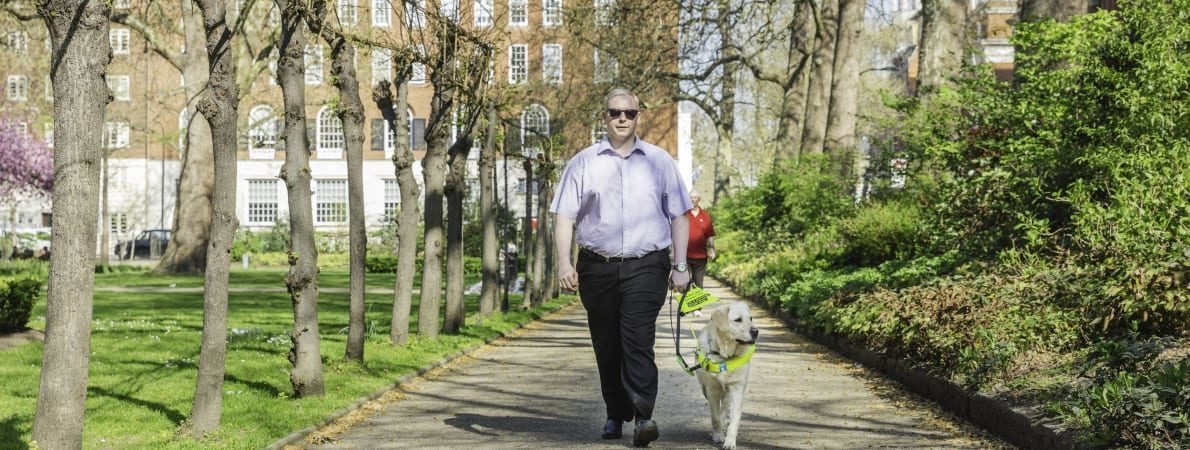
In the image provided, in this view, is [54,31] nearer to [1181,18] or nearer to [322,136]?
[1181,18]

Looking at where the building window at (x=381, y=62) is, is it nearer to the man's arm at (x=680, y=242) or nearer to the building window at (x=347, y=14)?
the building window at (x=347, y=14)

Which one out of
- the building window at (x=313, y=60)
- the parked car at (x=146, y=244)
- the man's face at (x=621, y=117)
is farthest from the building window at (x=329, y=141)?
the man's face at (x=621, y=117)

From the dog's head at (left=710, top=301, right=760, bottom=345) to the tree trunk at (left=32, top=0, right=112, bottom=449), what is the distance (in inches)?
140

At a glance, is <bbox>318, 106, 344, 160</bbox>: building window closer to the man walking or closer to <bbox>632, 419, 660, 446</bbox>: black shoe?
the man walking

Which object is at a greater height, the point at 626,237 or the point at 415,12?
the point at 415,12

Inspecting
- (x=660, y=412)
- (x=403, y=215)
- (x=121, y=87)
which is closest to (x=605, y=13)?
(x=403, y=215)

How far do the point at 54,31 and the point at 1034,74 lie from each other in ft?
37.1

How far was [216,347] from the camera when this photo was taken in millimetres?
9039

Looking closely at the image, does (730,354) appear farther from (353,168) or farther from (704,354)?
(353,168)

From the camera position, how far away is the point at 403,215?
15.9 meters

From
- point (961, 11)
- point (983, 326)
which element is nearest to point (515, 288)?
point (961, 11)

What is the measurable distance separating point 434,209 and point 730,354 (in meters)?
9.88

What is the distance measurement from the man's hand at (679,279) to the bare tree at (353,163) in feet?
18.0

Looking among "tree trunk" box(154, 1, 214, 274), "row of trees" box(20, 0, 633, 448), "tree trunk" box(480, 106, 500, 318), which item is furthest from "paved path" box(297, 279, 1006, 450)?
"tree trunk" box(154, 1, 214, 274)
